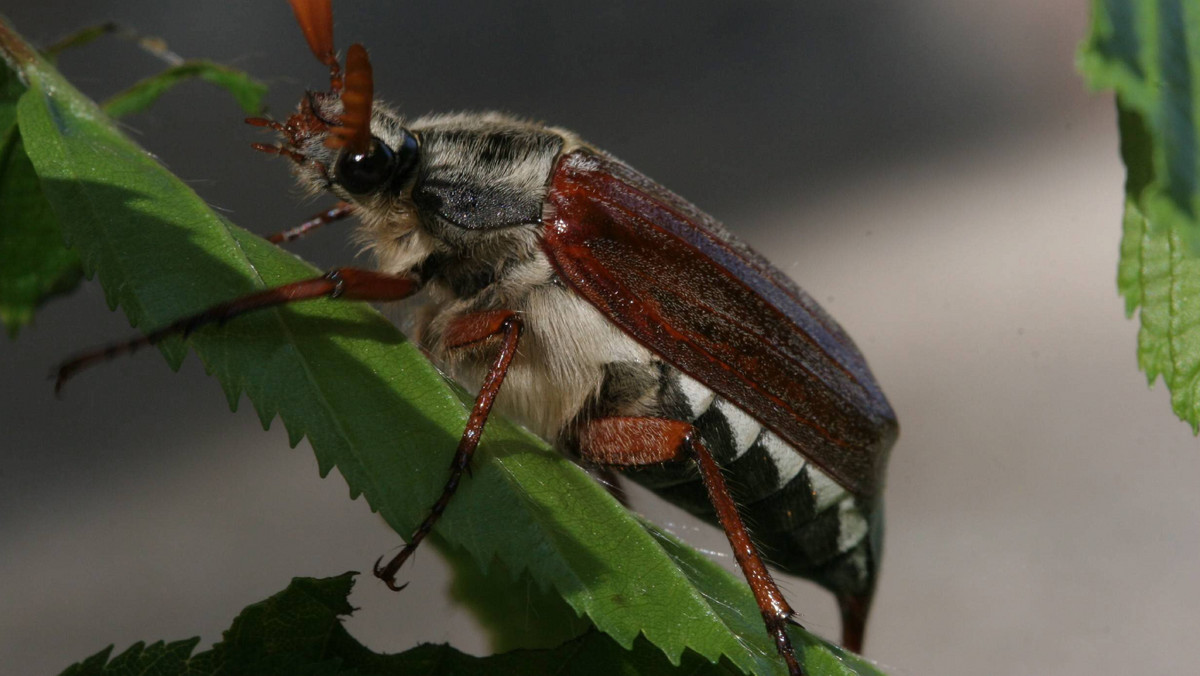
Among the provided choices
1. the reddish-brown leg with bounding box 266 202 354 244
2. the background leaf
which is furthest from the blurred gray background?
the background leaf

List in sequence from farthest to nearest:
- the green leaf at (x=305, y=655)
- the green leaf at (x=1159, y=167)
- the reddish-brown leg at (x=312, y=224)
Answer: the reddish-brown leg at (x=312, y=224) → the green leaf at (x=305, y=655) → the green leaf at (x=1159, y=167)

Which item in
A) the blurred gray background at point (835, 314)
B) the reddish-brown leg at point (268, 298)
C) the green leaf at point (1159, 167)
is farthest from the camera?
the blurred gray background at point (835, 314)

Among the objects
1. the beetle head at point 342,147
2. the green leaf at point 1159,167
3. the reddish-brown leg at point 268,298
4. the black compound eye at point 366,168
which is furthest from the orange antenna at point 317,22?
the green leaf at point 1159,167

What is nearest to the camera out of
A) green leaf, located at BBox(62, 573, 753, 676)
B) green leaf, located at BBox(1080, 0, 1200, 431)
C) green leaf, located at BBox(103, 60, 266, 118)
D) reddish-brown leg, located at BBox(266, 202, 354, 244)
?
green leaf, located at BBox(1080, 0, 1200, 431)

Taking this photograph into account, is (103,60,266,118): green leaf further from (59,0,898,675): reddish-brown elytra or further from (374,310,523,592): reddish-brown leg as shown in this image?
(374,310,523,592): reddish-brown leg

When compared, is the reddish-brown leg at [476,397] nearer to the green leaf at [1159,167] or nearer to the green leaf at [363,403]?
the green leaf at [363,403]

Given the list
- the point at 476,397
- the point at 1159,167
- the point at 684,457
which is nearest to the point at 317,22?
the point at 476,397

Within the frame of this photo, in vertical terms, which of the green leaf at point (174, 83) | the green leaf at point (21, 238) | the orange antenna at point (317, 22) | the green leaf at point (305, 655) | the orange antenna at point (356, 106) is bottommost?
the green leaf at point (305, 655)
